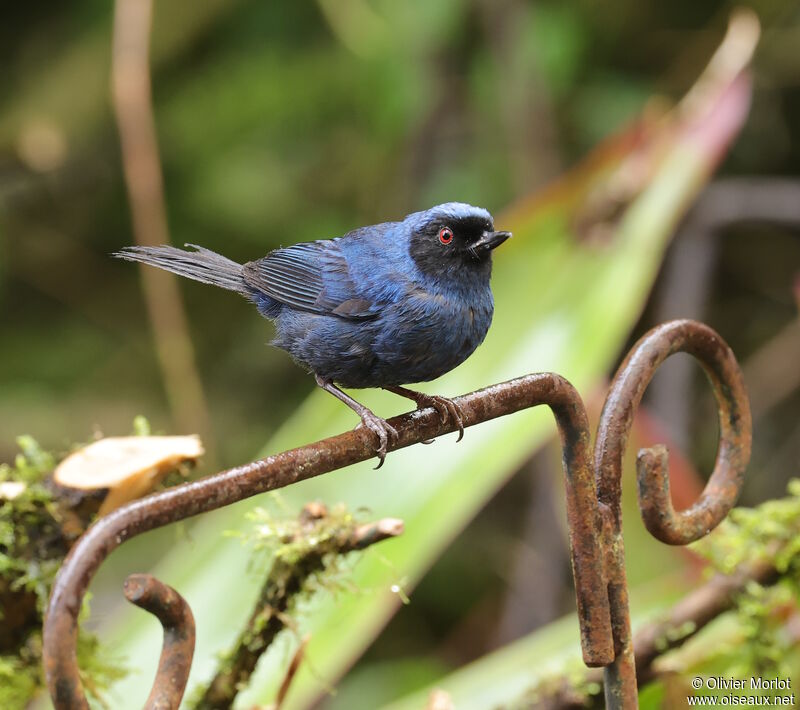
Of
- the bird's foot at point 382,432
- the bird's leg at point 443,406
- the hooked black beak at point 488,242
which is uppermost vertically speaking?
the hooked black beak at point 488,242

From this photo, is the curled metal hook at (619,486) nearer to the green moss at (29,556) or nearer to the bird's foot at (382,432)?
the bird's foot at (382,432)

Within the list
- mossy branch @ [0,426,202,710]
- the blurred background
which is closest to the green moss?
mossy branch @ [0,426,202,710]

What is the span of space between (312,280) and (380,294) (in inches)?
11.4

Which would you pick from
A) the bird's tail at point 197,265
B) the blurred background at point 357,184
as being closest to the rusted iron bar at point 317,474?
the bird's tail at point 197,265

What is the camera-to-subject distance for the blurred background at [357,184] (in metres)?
4.50

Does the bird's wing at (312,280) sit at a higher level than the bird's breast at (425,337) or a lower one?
higher

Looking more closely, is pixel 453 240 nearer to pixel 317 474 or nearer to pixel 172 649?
pixel 317 474

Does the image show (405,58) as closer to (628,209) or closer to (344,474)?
(628,209)

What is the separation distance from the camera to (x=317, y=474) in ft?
4.19

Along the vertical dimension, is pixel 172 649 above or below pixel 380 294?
below

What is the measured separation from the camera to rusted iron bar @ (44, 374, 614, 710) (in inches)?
38.0

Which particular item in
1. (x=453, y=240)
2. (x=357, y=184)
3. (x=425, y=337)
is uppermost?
(x=357, y=184)

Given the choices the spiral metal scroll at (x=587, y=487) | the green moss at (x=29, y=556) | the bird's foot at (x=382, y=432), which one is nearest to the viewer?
the spiral metal scroll at (x=587, y=487)

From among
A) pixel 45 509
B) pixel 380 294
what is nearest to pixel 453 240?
pixel 380 294
